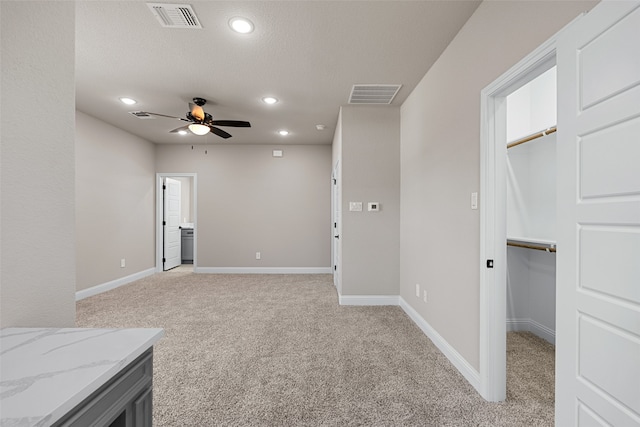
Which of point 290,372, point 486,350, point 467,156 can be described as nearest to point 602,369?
point 486,350

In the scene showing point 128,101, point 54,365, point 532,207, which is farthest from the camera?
point 128,101

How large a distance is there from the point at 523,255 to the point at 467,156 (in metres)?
1.53

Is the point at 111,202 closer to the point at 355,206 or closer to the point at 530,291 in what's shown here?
the point at 355,206

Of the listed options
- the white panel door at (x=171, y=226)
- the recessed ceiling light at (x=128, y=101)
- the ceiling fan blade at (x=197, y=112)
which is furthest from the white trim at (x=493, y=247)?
the white panel door at (x=171, y=226)

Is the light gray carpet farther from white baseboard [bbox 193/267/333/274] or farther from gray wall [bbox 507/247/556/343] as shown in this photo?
white baseboard [bbox 193/267/333/274]

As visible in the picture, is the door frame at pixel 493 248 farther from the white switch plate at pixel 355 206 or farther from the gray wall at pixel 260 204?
the gray wall at pixel 260 204

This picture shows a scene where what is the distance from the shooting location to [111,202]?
4.83 m

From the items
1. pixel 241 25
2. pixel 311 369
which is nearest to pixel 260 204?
pixel 241 25

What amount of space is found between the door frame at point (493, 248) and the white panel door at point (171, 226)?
6.20m

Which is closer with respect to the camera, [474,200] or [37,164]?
[37,164]

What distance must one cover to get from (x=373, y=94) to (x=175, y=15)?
86.9 inches

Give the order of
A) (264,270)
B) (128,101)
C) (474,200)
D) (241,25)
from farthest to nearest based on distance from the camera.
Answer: (264,270) → (128,101) → (241,25) → (474,200)

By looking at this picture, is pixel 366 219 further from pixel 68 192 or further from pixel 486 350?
pixel 68 192

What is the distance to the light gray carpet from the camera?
1.72m
